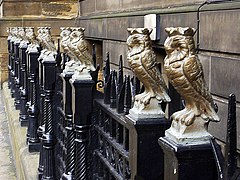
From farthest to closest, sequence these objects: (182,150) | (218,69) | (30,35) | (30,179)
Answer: (30,35), (30,179), (218,69), (182,150)

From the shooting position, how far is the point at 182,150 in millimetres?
1846

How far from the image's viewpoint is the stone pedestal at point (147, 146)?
2.33 m

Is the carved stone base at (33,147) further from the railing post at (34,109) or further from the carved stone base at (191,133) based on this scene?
the carved stone base at (191,133)

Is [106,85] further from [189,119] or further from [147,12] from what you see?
[147,12]

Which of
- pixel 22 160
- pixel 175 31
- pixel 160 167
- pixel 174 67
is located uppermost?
pixel 175 31

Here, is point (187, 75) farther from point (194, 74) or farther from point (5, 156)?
point (5, 156)

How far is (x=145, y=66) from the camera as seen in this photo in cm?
229

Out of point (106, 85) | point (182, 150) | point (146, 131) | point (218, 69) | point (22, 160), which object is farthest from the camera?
point (22, 160)

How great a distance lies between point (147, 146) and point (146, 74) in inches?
12.8

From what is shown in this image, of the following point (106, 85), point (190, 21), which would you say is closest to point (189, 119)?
point (106, 85)

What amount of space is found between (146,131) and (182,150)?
1.67 ft

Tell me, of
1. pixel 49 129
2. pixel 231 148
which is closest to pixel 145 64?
pixel 231 148

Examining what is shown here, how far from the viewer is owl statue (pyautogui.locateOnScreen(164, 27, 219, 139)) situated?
188cm

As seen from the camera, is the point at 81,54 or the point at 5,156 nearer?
the point at 81,54
